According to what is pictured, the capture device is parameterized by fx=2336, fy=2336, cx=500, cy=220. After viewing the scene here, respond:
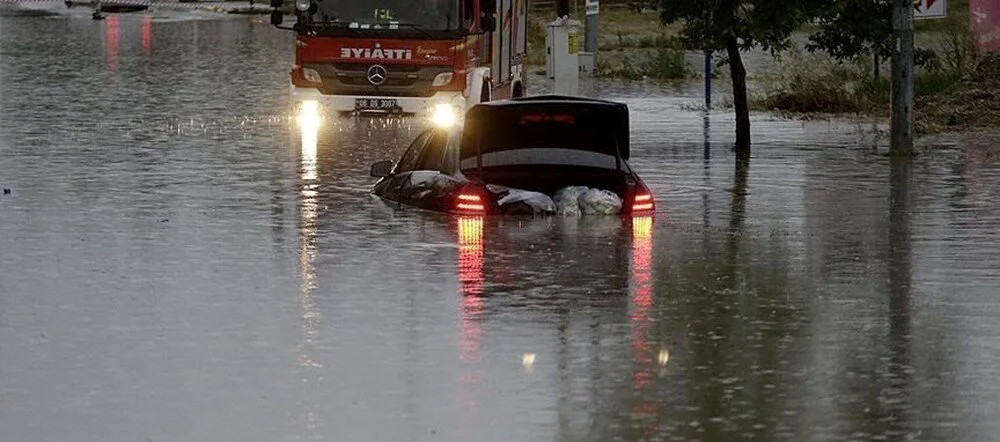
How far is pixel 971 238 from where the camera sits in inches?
722

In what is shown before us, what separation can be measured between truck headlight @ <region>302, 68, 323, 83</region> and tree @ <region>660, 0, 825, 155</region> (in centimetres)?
603

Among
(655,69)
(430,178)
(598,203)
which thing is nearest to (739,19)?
(430,178)

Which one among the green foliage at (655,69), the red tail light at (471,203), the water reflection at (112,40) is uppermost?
the water reflection at (112,40)

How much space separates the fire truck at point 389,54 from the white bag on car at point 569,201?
11711 millimetres

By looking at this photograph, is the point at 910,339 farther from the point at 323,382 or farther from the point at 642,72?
the point at 642,72

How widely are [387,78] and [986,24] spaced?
33.2 feet

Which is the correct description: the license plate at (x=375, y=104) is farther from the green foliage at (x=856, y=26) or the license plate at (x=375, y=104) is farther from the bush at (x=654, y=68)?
the bush at (x=654, y=68)

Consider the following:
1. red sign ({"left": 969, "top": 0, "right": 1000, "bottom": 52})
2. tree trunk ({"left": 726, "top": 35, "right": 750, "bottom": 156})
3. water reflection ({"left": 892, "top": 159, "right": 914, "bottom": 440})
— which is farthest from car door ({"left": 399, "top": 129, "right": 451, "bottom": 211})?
red sign ({"left": 969, "top": 0, "right": 1000, "bottom": 52})

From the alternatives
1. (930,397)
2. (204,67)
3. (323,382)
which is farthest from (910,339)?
(204,67)

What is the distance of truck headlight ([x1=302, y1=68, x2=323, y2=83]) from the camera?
105ft

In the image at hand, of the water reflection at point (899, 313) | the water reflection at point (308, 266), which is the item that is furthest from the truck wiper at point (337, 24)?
the water reflection at point (899, 313)

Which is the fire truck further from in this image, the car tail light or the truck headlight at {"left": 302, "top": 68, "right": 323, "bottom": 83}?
the car tail light

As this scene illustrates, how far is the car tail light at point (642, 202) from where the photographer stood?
786 inches

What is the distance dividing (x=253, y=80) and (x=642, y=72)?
26.0 feet
